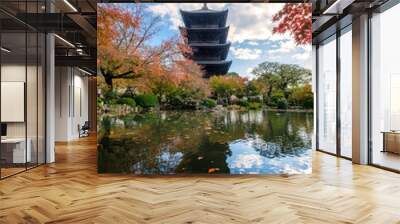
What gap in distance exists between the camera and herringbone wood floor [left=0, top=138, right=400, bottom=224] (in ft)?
12.5

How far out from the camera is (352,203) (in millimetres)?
4312

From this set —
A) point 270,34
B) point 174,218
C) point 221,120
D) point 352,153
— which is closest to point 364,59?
point 352,153

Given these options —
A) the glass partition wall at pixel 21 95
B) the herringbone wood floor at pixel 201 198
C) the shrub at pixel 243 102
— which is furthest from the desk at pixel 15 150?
the shrub at pixel 243 102

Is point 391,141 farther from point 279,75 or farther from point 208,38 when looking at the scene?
point 208,38

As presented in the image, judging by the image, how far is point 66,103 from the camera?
13.6 m

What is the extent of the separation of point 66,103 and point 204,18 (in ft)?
29.9

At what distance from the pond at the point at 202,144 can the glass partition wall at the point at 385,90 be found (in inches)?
64.0

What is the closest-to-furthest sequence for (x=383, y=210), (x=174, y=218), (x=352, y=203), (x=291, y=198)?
(x=174, y=218) < (x=383, y=210) < (x=352, y=203) < (x=291, y=198)

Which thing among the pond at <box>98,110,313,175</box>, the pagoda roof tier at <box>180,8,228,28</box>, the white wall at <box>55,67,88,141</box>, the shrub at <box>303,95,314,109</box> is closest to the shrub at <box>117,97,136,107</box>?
the pond at <box>98,110,313,175</box>

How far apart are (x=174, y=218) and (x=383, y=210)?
228 cm

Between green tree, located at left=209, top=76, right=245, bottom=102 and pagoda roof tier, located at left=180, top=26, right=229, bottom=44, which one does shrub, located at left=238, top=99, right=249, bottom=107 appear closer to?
green tree, located at left=209, top=76, right=245, bottom=102

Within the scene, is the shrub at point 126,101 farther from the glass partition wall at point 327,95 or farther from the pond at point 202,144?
the glass partition wall at point 327,95

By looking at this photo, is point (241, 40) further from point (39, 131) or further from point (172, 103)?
point (39, 131)

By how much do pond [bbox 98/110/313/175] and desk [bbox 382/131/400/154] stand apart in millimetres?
1615
